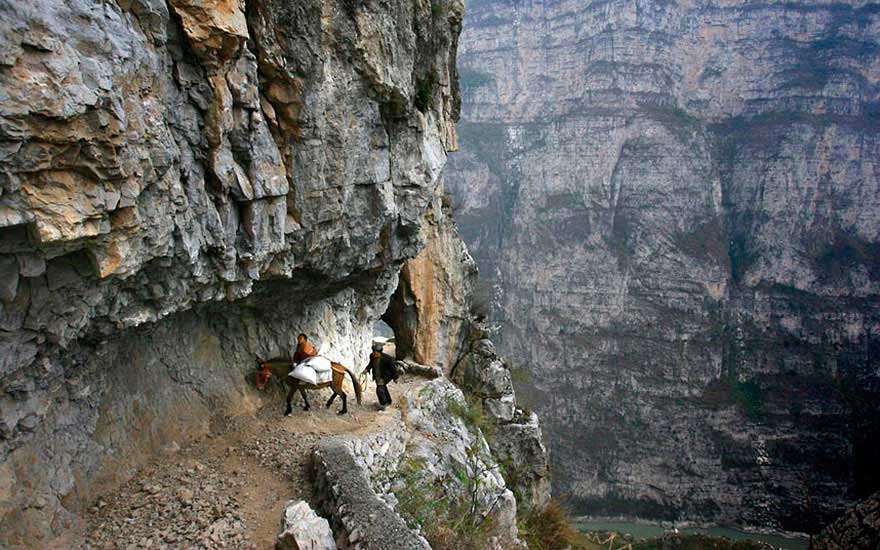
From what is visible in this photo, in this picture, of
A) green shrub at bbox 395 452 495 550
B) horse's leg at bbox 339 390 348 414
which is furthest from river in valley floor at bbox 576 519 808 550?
horse's leg at bbox 339 390 348 414

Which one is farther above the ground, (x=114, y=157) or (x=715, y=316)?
(x=114, y=157)

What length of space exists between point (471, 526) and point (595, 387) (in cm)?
4409

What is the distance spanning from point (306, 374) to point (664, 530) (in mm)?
38460

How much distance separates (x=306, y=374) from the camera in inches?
377

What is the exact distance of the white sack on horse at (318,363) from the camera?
974 cm

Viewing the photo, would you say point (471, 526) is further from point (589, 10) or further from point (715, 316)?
point (589, 10)

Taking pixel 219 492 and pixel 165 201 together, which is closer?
pixel 165 201

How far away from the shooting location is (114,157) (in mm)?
4875

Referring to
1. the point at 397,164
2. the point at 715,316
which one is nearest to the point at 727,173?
the point at 715,316

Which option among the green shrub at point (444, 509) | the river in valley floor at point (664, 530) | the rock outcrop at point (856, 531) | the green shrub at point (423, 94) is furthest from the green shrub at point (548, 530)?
the river in valley floor at point (664, 530)

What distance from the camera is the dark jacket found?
38.0ft

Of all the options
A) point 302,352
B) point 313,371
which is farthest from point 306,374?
point 302,352

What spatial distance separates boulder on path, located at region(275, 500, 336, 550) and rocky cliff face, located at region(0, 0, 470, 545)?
2449 millimetres

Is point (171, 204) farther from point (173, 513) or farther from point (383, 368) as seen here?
point (383, 368)
